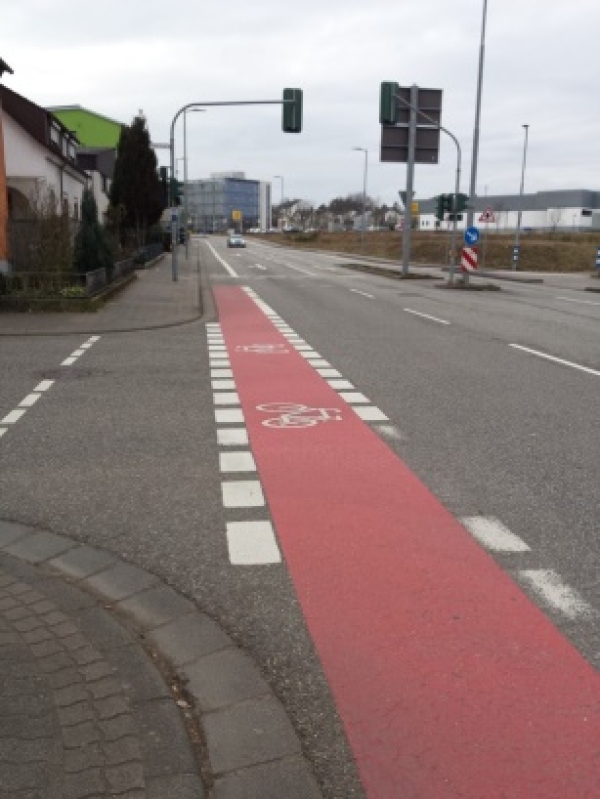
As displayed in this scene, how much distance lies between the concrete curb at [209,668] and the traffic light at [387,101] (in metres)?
24.9

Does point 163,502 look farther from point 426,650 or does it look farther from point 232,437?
point 426,650

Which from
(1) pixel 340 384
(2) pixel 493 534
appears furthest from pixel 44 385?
(2) pixel 493 534

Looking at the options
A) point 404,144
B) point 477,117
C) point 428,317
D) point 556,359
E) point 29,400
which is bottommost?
point 428,317

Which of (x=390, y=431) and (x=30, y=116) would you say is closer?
(x=390, y=431)

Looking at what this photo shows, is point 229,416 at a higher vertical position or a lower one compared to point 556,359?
higher

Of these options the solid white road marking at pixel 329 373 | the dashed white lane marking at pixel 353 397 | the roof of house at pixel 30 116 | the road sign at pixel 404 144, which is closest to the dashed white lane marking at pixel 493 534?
the dashed white lane marking at pixel 353 397

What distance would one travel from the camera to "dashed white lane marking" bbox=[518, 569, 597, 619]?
3.94m

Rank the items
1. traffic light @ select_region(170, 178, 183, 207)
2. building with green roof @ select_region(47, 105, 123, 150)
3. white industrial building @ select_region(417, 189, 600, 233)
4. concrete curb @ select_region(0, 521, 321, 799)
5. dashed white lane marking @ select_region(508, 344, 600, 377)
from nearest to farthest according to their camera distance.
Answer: concrete curb @ select_region(0, 521, 321, 799) < dashed white lane marking @ select_region(508, 344, 600, 377) < traffic light @ select_region(170, 178, 183, 207) < building with green roof @ select_region(47, 105, 123, 150) < white industrial building @ select_region(417, 189, 600, 233)

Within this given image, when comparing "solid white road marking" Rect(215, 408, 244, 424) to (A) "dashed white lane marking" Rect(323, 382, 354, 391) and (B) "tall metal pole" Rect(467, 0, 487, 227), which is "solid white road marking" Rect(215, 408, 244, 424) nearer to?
(A) "dashed white lane marking" Rect(323, 382, 354, 391)

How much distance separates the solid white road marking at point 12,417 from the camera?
25.9 feet

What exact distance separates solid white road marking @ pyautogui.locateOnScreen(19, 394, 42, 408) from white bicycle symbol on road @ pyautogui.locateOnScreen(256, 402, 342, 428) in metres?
2.43

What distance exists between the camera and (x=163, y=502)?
5.48m

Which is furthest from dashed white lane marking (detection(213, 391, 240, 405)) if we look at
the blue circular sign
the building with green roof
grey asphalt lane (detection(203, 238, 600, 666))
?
the building with green roof

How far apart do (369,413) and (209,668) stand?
524 cm
